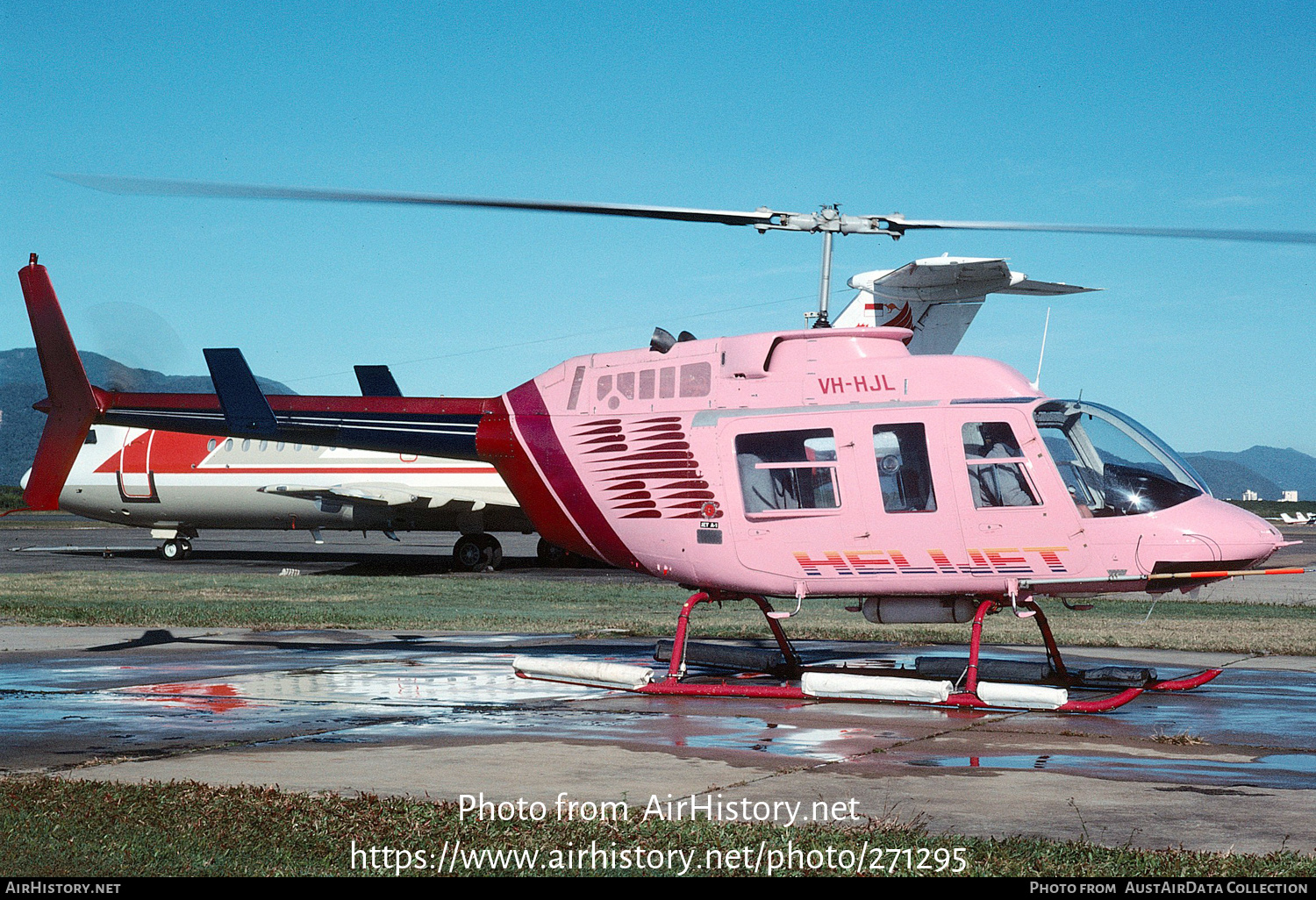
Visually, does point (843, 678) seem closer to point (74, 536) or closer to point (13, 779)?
point (13, 779)

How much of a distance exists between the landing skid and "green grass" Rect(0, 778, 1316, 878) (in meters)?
4.82

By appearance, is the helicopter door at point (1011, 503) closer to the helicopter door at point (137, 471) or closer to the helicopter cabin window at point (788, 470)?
the helicopter cabin window at point (788, 470)

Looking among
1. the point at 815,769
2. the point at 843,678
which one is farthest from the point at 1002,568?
the point at 815,769

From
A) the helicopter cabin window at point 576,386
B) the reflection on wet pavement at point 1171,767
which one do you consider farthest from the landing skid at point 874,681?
the helicopter cabin window at point 576,386

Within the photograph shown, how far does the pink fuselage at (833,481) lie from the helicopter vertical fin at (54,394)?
7342mm

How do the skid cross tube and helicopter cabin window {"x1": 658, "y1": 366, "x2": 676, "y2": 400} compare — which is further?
helicopter cabin window {"x1": 658, "y1": 366, "x2": 676, "y2": 400}

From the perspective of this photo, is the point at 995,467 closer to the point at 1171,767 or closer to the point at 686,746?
the point at 1171,767

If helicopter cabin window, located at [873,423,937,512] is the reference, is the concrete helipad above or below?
below

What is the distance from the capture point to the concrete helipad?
7.20m

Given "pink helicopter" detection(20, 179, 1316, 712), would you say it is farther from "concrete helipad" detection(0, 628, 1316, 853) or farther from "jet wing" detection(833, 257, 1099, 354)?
"jet wing" detection(833, 257, 1099, 354)

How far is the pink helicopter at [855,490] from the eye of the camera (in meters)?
11.3

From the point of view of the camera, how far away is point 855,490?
11984mm

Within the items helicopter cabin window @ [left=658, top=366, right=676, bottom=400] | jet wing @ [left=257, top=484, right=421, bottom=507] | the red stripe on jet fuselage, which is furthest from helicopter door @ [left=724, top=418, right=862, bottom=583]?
jet wing @ [left=257, top=484, right=421, bottom=507]

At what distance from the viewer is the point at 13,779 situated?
7691 mm
